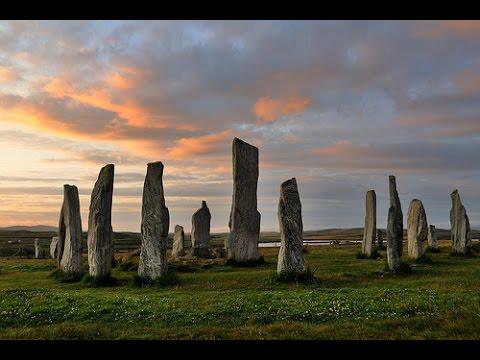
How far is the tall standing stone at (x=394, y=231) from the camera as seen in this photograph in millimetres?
22672

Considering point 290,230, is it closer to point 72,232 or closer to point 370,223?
point 72,232

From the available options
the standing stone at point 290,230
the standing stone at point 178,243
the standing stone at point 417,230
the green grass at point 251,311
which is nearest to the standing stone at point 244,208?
the green grass at point 251,311

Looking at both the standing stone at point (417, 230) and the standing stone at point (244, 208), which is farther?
the standing stone at point (417, 230)

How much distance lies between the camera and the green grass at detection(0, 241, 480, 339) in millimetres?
12047

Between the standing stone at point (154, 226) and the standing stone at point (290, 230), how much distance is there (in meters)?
4.81

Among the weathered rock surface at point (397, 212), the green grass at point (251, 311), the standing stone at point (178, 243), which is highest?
the weathered rock surface at point (397, 212)

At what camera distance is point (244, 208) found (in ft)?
90.4

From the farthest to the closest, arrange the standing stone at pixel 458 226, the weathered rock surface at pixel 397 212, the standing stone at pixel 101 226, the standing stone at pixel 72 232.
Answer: the standing stone at pixel 458 226 → the weathered rock surface at pixel 397 212 → the standing stone at pixel 72 232 → the standing stone at pixel 101 226

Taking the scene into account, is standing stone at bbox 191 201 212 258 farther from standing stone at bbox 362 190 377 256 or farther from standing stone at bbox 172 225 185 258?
standing stone at bbox 362 190 377 256

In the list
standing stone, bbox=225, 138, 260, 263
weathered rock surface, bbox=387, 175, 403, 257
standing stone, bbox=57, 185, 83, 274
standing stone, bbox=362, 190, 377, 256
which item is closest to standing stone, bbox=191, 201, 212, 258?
standing stone, bbox=225, 138, 260, 263

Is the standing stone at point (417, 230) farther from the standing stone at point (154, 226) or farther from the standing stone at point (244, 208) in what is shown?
the standing stone at point (154, 226)

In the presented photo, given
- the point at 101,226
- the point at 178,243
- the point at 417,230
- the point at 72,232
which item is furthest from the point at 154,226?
the point at 417,230
